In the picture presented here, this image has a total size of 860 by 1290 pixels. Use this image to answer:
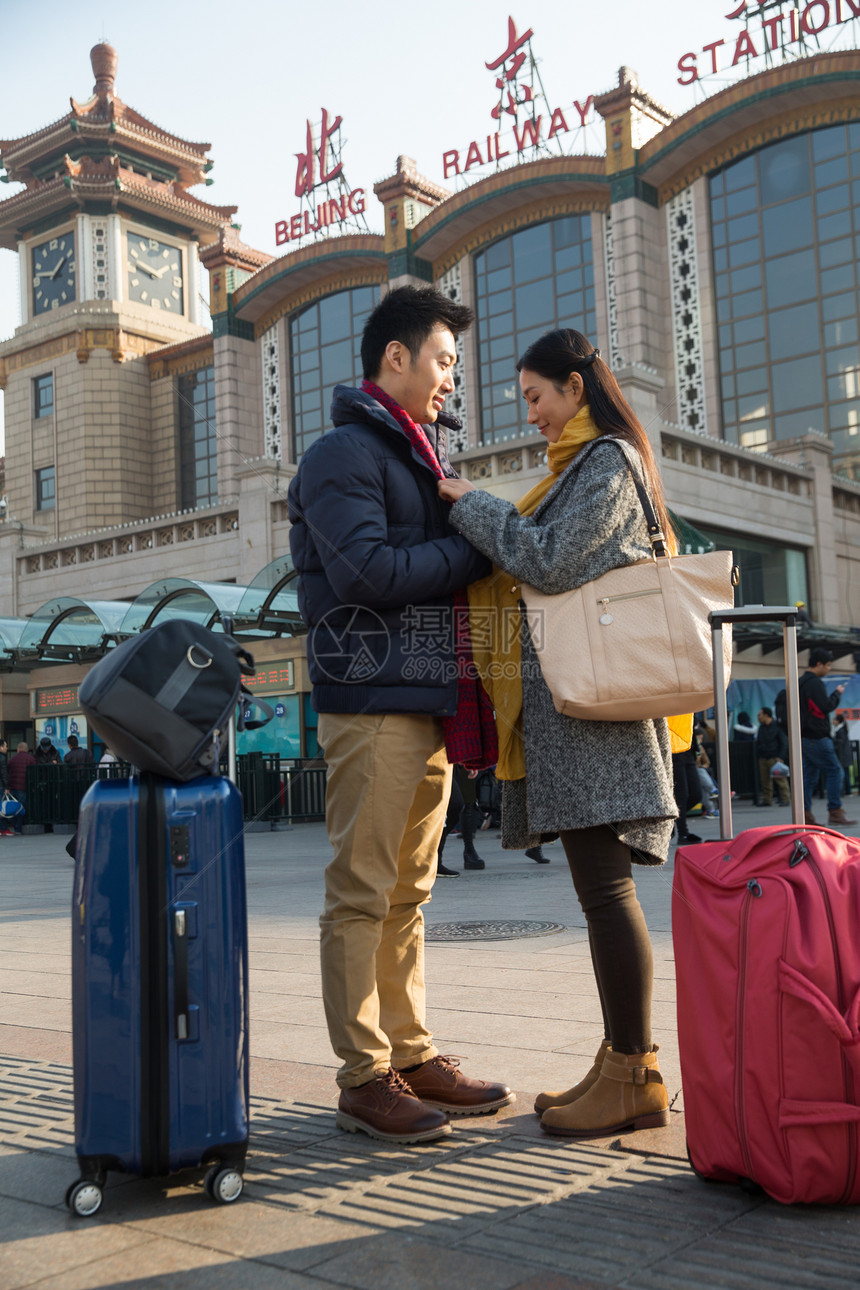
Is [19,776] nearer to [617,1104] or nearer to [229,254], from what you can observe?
[617,1104]

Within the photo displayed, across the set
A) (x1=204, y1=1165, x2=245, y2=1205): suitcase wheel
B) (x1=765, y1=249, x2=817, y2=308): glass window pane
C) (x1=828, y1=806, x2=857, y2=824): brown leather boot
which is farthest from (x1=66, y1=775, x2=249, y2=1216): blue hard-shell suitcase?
(x1=765, y1=249, x2=817, y2=308): glass window pane

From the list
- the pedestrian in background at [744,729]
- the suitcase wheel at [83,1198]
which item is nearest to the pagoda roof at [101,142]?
the pedestrian in background at [744,729]

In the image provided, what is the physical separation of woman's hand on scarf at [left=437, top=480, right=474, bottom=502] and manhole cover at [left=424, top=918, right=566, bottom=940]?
3475 millimetres

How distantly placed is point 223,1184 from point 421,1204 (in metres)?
Answer: 0.42

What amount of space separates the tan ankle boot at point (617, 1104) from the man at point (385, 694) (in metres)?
0.30

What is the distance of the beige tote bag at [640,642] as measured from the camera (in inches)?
111

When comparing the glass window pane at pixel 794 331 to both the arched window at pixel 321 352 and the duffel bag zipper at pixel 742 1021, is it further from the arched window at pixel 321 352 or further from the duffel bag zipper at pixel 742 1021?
the duffel bag zipper at pixel 742 1021

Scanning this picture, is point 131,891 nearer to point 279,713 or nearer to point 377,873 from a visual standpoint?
point 377,873

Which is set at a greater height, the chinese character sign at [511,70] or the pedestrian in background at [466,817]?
the chinese character sign at [511,70]

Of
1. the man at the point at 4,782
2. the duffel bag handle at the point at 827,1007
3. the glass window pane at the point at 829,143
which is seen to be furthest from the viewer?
the glass window pane at the point at 829,143

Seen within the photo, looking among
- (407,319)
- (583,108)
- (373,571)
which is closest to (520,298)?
(583,108)

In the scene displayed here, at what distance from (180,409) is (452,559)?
43958 mm

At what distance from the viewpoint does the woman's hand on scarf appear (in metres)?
3.14

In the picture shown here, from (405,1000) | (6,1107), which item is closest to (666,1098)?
(405,1000)
